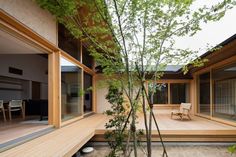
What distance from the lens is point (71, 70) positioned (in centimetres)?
759

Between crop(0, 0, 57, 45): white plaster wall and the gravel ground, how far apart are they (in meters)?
3.23

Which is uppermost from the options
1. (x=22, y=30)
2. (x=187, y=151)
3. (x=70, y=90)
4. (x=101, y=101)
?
(x=22, y=30)

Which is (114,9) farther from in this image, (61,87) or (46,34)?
(61,87)

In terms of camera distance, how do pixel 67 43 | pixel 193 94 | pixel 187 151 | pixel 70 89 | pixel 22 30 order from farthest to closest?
pixel 193 94 → pixel 70 89 → pixel 67 43 → pixel 187 151 → pixel 22 30

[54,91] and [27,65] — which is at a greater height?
[27,65]

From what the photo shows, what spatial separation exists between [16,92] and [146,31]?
31.6 feet

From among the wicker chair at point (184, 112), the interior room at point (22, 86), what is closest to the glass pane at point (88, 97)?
the interior room at point (22, 86)

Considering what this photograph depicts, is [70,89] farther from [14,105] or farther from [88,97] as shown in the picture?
[88,97]

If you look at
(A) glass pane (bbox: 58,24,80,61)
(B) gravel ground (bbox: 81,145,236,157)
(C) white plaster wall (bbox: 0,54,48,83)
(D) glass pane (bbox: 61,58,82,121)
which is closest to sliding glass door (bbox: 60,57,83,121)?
(D) glass pane (bbox: 61,58,82,121)

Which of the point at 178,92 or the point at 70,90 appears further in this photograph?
the point at 178,92

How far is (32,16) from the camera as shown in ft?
15.1

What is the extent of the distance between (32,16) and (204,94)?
27.1ft

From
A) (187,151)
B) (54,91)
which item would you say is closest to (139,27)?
(54,91)

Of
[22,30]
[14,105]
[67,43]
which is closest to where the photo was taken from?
[22,30]
